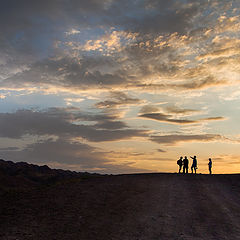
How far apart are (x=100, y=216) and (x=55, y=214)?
245cm

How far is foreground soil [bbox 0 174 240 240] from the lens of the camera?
509 inches

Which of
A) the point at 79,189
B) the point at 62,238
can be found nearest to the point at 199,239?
the point at 62,238

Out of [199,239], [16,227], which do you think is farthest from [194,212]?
[16,227]

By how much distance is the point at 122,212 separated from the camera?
15938 mm

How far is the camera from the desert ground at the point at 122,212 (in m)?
12.9

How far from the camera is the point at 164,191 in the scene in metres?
21.8

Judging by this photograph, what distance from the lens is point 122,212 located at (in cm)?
1594

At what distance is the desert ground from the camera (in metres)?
12.9

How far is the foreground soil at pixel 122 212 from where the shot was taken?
1293 centimetres

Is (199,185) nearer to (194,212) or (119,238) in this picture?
(194,212)

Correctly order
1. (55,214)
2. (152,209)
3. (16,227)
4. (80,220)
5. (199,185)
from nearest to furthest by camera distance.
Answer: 1. (16,227)
2. (80,220)
3. (55,214)
4. (152,209)
5. (199,185)

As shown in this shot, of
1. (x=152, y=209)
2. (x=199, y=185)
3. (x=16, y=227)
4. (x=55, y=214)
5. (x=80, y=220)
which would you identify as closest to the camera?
(x=16, y=227)

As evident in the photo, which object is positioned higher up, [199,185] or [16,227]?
[199,185]

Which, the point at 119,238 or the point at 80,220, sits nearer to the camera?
the point at 119,238
